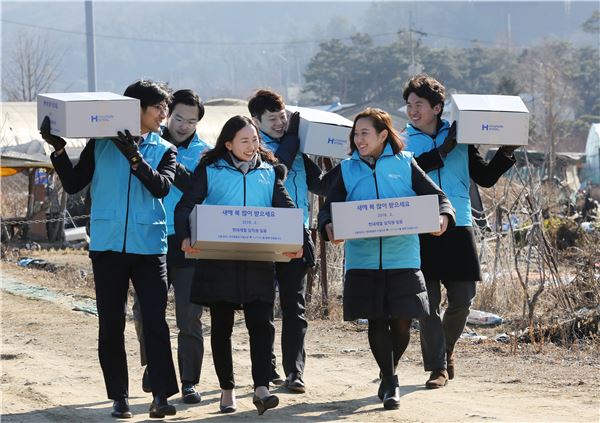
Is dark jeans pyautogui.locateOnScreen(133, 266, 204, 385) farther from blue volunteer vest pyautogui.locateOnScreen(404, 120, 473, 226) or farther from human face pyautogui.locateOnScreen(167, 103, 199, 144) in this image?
blue volunteer vest pyautogui.locateOnScreen(404, 120, 473, 226)

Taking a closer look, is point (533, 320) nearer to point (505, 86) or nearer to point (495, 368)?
point (495, 368)

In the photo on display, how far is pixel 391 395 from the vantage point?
24.1ft

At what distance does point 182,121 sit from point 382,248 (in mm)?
1601

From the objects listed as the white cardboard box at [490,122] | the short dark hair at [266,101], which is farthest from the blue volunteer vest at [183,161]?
the white cardboard box at [490,122]

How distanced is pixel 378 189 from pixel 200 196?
1059 mm

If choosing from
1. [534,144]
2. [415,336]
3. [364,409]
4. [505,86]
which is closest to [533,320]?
[415,336]

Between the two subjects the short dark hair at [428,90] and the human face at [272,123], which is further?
the human face at [272,123]

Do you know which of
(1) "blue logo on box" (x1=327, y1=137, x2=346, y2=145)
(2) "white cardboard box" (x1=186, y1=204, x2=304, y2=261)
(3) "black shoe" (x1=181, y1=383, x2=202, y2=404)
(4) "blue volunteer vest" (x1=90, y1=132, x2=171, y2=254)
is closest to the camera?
(2) "white cardboard box" (x1=186, y1=204, x2=304, y2=261)

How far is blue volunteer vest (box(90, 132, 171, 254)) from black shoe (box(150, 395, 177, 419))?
83cm

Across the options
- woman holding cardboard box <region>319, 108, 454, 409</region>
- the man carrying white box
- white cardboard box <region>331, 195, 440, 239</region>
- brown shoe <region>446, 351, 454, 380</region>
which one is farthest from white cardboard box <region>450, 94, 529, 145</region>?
brown shoe <region>446, 351, 454, 380</region>

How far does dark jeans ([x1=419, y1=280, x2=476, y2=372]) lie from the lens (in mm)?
8039

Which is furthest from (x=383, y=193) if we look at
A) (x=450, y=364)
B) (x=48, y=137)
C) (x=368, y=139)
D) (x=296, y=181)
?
(x=48, y=137)

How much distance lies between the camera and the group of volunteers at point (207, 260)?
7.02m

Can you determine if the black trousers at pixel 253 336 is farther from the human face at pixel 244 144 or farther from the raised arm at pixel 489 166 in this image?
the raised arm at pixel 489 166
